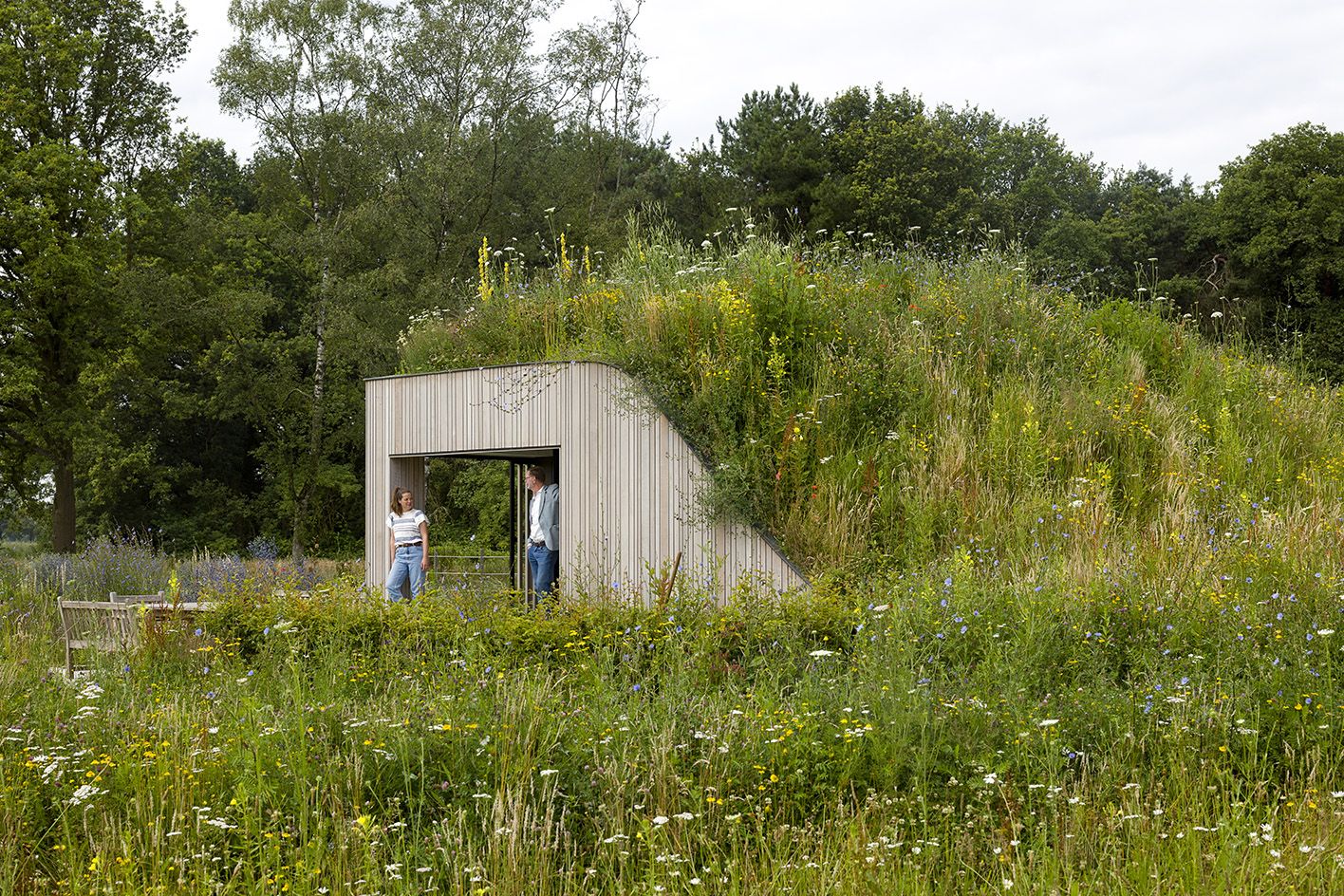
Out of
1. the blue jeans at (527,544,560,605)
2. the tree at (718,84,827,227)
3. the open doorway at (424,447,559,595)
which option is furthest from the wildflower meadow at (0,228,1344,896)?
the tree at (718,84,827,227)

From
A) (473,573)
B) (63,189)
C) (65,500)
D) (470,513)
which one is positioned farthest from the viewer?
(470,513)

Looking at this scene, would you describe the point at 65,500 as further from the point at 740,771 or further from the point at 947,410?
the point at 740,771

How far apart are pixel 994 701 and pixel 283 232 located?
25.9 metres

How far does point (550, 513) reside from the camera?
464 inches

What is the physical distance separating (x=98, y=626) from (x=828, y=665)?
6.21 m

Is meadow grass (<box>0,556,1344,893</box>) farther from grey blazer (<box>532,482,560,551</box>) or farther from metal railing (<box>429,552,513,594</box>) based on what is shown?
grey blazer (<box>532,482,560,551</box>)

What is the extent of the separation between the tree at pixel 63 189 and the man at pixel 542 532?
1522cm

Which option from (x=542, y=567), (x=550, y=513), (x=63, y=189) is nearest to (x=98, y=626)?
(x=542, y=567)

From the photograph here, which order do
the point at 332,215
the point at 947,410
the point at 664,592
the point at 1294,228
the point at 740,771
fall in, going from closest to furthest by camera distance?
the point at 740,771 → the point at 664,592 → the point at 947,410 → the point at 332,215 → the point at 1294,228

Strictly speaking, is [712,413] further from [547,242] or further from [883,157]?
[883,157]

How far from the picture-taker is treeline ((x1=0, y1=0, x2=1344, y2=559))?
2403 centimetres

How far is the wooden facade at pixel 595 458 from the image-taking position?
32.6ft

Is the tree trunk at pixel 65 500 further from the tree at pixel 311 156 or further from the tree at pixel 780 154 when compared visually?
the tree at pixel 780 154

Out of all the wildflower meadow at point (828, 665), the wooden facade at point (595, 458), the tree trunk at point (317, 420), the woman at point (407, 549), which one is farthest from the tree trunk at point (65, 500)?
the woman at point (407, 549)
